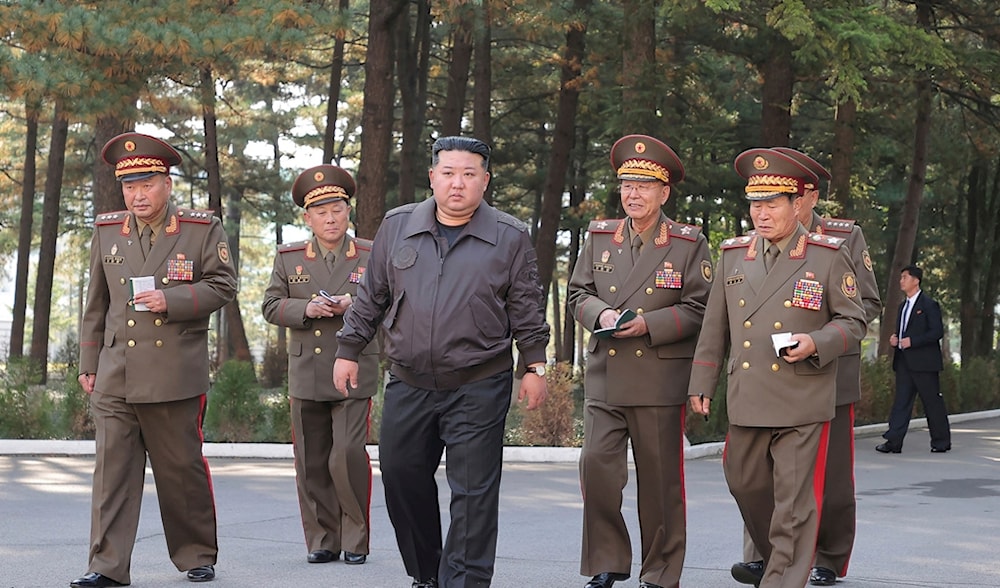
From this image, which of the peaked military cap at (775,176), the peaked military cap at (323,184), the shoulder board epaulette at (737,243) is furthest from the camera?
the peaked military cap at (323,184)

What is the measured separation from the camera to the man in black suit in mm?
17078

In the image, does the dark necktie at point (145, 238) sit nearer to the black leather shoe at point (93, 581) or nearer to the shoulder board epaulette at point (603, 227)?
the black leather shoe at point (93, 581)

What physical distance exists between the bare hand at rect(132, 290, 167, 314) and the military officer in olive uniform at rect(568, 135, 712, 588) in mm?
2221

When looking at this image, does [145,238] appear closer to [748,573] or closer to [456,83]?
[748,573]

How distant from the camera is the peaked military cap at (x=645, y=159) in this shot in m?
7.82

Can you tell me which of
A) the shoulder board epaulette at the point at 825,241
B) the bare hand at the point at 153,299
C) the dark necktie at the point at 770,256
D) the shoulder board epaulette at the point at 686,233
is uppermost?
the shoulder board epaulette at the point at 686,233

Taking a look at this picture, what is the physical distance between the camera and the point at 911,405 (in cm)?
1731

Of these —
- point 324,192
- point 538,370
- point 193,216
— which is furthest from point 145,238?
point 538,370

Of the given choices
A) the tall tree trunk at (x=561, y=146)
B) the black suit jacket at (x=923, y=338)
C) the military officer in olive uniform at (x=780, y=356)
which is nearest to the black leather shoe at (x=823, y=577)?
the military officer in olive uniform at (x=780, y=356)

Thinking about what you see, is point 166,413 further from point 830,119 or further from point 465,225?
point 830,119

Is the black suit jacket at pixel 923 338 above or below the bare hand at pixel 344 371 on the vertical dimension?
above

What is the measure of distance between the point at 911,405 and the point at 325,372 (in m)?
10.3

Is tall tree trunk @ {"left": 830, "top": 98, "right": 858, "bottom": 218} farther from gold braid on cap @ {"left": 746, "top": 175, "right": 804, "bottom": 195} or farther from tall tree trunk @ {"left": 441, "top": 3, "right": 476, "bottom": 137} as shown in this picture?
gold braid on cap @ {"left": 746, "top": 175, "right": 804, "bottom": 195}

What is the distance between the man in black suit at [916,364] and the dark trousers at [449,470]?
11.4 meters
